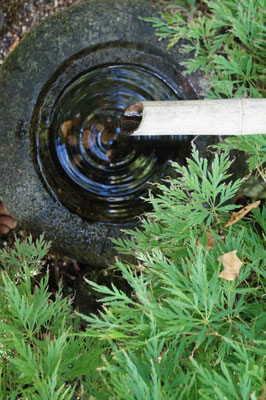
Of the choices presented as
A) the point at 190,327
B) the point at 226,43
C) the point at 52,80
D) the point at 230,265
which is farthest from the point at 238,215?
the point at 52,80

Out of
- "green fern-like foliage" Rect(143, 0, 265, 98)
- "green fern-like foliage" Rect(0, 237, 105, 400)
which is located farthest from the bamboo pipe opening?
"green fern-like foliage" Rect(0, 237, 105, 400)

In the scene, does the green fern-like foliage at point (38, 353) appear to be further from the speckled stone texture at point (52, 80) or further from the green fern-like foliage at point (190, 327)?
the speckled stone texture at point (52, 80)

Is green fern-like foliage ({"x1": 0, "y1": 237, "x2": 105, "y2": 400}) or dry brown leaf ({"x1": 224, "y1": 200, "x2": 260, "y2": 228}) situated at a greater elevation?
green fern-like foliage ({"x1": 0, "y1": 237, "x2": 105, "y2": 400})

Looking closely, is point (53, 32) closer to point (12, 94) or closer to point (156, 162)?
point (12, 94)

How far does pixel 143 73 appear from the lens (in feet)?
7.43

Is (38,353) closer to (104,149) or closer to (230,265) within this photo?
(230,265)

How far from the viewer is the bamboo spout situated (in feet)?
4.12

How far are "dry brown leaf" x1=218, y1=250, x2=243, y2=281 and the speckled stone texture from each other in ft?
2.43

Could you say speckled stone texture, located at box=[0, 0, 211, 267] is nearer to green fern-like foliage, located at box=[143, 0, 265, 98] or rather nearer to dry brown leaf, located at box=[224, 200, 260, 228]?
green fern-like foliage, located at box=[143, 0, 265, 98]

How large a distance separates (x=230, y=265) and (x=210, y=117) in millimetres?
529

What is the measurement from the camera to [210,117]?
1257mm

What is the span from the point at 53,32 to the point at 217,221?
3.81ft

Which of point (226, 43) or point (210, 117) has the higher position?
point (210, 117)

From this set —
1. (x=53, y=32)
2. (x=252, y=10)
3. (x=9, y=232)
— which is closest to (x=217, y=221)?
(x=252, y=10)
